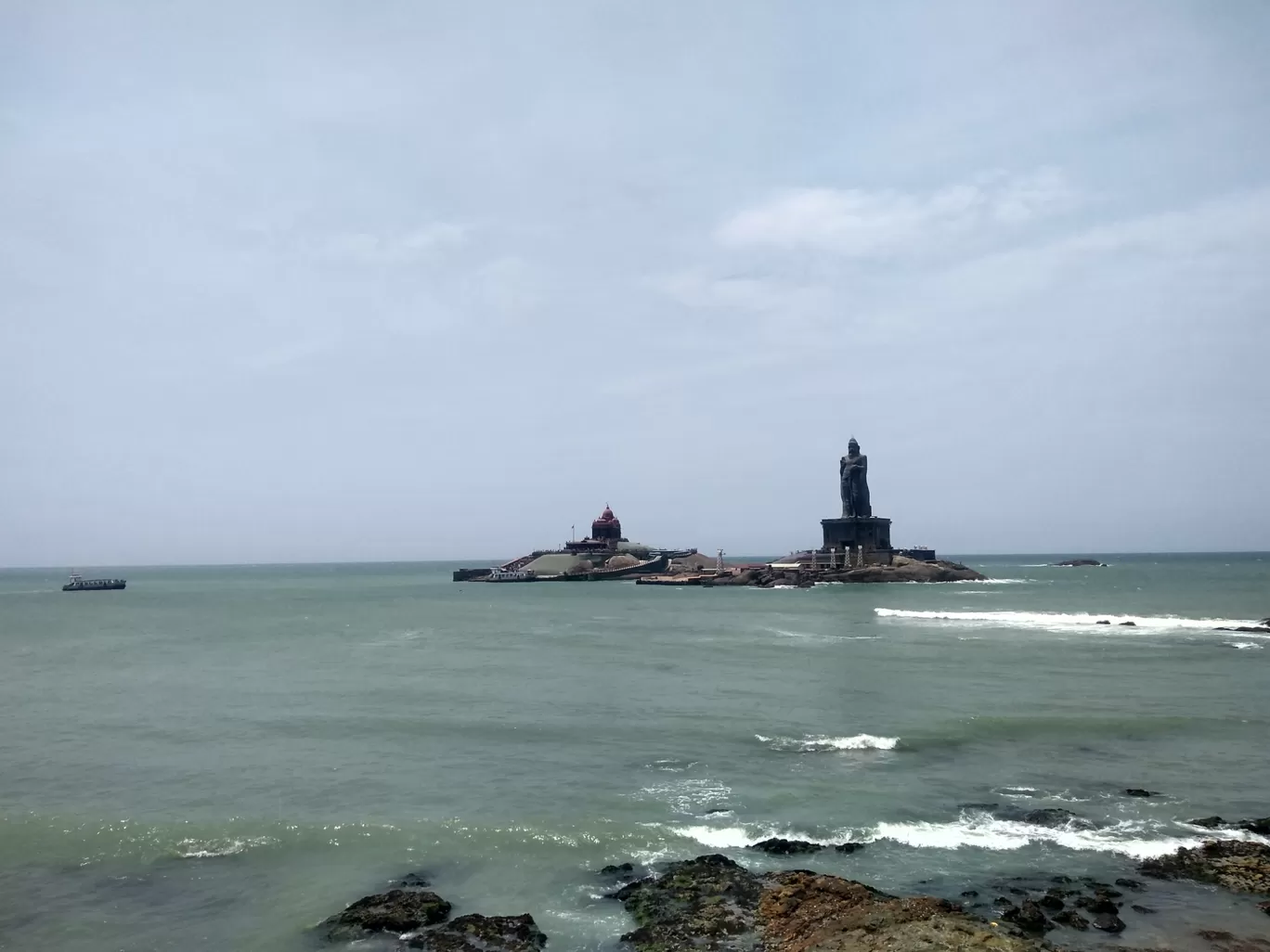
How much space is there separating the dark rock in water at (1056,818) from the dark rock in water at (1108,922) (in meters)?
3.82

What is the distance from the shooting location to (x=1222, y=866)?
13266mm

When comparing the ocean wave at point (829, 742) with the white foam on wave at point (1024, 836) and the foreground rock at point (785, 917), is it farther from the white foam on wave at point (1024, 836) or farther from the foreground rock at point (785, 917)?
the foreground rock at point (785, 917)

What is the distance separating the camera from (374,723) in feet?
83.6

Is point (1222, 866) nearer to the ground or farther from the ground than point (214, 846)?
farther from the ground

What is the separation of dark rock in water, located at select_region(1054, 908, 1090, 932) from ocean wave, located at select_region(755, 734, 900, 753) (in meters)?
9.48

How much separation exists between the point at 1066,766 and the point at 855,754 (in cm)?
465

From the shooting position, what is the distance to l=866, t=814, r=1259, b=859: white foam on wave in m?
14.4

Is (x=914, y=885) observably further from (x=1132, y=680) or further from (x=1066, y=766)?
(x=1132, y=680)

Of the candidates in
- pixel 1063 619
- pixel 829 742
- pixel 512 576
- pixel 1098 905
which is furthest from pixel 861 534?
pixel 1098 905

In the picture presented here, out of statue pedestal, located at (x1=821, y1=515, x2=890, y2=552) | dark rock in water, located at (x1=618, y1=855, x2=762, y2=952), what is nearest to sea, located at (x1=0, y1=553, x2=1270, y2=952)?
dark rock in water, located at (x1=618, y1=855, x2=762, y2=952)

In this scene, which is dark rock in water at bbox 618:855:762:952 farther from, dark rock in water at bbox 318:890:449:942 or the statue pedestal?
the statue pedestal

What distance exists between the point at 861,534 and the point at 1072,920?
355 ft

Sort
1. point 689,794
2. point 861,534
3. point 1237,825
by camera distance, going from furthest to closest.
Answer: point 861,534 < point 689,794 < point 1237,825

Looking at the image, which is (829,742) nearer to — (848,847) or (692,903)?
(848,847)
